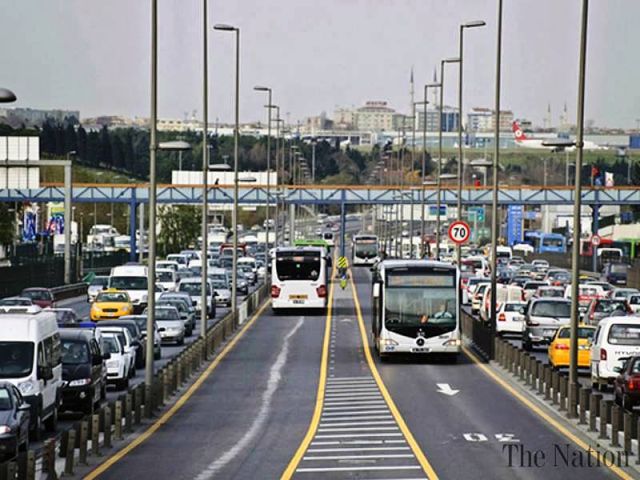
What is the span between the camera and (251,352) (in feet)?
172

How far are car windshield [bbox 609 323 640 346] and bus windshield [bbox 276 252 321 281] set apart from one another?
106 ft

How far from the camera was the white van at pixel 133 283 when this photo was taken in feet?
232

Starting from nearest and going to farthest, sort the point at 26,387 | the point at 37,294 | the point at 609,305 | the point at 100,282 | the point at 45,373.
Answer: the point at 26,387 → the point at 45,373 → the point at 609,305 → the point at 37,294 → the point at 100,282

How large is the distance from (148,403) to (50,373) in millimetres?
3650

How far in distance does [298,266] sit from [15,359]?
40867mm

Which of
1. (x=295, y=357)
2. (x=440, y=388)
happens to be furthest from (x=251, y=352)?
(x=440, y=388)

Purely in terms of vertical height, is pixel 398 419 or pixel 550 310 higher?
pixel 550 310

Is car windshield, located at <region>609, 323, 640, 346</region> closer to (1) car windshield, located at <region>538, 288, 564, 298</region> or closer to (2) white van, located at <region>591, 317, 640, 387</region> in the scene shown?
(2) white van, located at <region>591, 317, 640, 387</region>

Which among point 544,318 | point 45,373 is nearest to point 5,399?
point 45,373

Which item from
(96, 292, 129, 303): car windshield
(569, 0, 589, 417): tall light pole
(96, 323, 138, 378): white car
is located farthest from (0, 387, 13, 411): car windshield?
(96, 292, 129, 303): car windshield

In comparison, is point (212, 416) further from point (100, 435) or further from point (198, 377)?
point (198, 377)

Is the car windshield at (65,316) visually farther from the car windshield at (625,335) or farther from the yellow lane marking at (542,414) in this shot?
the car windshield at (625,335)

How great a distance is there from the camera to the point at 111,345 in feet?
134

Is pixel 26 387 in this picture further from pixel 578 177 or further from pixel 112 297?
pixel 112 297
